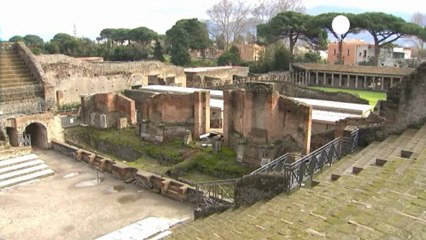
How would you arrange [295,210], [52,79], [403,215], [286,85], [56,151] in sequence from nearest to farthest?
[403,215]
[295,210]
[56,151]
[52,79]
[286,85]

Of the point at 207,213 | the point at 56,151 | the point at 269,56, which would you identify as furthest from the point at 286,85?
the point at 207,213

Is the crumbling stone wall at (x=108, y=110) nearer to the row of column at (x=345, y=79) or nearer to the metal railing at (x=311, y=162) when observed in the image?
the metal railing at (x=311, y=162)

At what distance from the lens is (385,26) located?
4494 cm

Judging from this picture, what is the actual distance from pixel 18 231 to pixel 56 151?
8025mm

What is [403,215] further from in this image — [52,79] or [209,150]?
[52,79]

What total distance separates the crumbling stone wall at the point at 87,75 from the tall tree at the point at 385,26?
75.9 feet

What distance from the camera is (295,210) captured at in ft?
23.8

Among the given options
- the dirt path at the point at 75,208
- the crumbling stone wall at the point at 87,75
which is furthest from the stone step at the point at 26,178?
the crumbling stone wall at the point at 87,75

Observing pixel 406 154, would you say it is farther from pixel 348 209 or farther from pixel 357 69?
pixel 357 69

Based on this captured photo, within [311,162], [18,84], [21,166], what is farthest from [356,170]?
[18,84]

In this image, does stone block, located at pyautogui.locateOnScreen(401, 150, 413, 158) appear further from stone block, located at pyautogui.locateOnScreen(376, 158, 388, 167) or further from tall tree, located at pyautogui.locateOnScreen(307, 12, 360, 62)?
tall tree, located at pyautogui.locateOnScreen(307, 12, 360, 62)

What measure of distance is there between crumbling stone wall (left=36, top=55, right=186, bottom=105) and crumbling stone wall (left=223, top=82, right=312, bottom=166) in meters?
16.7

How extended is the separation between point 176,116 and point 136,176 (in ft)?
19.9

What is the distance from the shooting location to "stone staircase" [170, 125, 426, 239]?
6.04 meters
